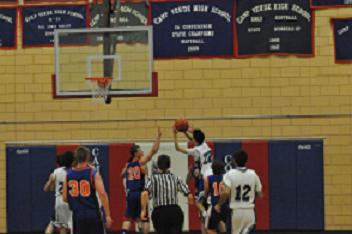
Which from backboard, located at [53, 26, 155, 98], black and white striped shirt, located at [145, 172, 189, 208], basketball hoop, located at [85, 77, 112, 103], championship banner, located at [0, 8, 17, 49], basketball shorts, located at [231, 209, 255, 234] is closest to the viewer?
basketball shorts, located at [231, 209, 255, 234]

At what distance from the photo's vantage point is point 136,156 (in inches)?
664

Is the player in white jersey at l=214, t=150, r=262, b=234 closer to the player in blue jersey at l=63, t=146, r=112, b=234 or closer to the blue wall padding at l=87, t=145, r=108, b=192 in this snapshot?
the player in blue jersey at l=63, t=146, r=112, b=234

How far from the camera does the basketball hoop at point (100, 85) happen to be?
55.5ft

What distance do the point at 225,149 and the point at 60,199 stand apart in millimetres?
4860

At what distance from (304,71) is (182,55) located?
8.29ft

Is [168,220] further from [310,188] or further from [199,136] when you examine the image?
[310,188]

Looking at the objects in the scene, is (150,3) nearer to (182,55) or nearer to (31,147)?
(182,55)

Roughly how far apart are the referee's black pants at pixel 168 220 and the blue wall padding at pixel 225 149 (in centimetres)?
598

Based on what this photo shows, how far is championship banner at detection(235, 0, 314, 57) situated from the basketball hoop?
10.7 feet

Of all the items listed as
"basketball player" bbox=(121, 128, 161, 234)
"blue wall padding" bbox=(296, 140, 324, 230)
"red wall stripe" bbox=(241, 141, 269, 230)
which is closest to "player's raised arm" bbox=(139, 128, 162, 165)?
"basketball player" bbox=(121, 128, 161, 234)

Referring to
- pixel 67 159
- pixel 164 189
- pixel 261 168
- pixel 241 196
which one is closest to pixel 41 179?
pixel 261 168

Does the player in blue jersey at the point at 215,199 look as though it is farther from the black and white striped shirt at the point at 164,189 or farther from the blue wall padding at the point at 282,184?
the blue wall padding at the point at 282,184

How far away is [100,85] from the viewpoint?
17.1 m

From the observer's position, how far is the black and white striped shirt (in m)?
13.1
